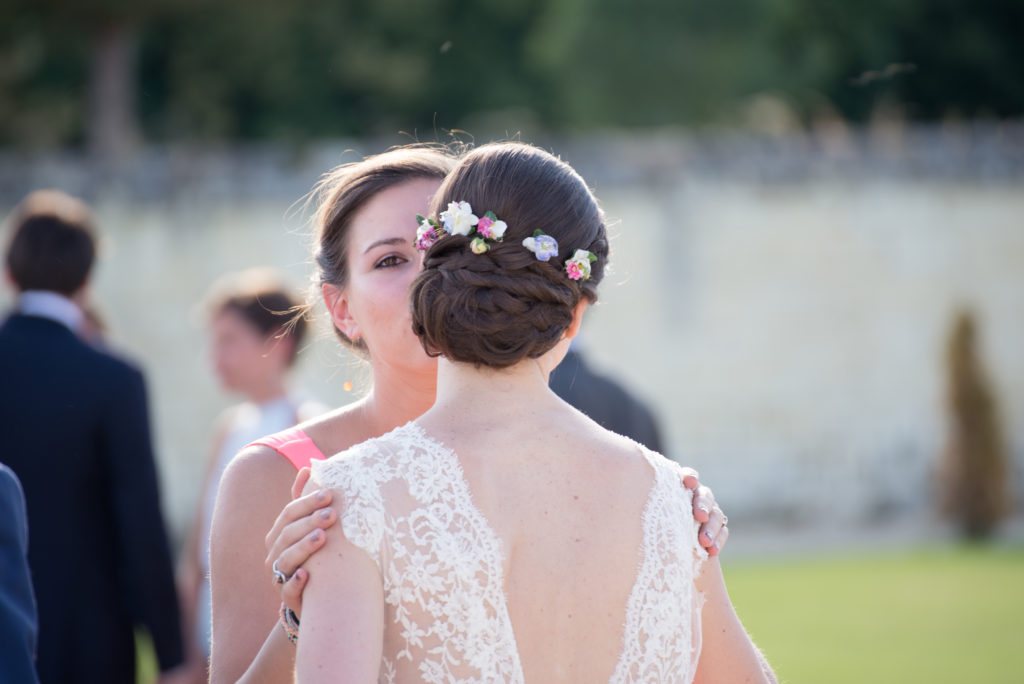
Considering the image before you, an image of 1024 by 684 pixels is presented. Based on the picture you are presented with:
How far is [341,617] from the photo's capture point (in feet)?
5.48

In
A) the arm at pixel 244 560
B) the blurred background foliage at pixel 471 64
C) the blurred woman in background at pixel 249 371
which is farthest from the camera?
the blurred background foliage at pixel 471 64

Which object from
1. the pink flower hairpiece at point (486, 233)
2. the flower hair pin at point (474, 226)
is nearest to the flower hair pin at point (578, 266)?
the pink flower hairpiece at point (486, 233)

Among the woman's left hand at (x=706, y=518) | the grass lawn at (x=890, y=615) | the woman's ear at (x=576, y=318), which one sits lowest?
the grass lawn at (x=890, y=615)

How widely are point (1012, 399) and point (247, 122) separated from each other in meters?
14.6

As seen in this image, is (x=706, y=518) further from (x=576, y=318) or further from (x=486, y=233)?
(x=486, y=233)

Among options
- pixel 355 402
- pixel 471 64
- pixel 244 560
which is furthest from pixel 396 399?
pixel 471 64

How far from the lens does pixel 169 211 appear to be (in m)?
13.5

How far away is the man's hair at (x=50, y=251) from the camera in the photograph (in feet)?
12.8

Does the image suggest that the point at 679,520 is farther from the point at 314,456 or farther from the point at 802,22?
the point at 802,22

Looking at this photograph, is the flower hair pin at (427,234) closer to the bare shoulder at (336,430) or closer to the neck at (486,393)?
the neck at (486,393)

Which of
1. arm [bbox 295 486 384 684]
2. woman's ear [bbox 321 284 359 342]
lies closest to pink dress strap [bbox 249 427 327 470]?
woman's ear [bbox 321 284 359 342]

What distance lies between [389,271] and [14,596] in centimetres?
97

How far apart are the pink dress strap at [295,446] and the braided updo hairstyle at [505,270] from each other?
612 millimetres

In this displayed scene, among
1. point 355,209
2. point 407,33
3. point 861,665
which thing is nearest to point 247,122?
point 407,33
